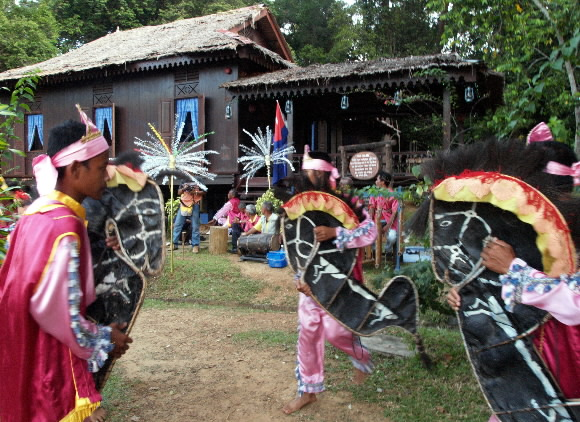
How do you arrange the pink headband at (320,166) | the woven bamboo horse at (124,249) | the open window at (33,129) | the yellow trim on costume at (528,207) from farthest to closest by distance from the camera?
the open window at (33,129) < the pink headband at (320,166) < the woven bamboo horse at (124,249) < the yellow trim on costume at (528,207)

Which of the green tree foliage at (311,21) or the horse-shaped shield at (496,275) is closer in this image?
the horse-shaped shield at (496,275)

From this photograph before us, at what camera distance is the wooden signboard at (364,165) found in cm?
988

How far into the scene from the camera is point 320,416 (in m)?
3.41

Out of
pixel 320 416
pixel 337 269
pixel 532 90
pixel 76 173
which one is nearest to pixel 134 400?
pixel 320 416

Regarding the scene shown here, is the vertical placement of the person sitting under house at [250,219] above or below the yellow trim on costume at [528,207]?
below

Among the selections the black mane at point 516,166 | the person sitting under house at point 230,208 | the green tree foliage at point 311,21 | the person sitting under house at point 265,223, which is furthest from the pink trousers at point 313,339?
the green tree foliage at point 311,21

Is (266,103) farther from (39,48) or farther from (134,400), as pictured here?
(39,48)

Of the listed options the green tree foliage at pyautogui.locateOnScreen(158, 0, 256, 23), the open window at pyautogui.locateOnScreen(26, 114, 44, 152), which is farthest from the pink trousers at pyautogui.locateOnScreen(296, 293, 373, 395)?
the green tree foliage at pyautogui.locateOnScreen(158, 0, 256, 23)

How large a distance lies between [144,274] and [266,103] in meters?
11.7

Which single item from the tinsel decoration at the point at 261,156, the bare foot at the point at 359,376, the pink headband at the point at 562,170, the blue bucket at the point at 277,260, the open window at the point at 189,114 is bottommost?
the bare foot at the point at 359,376

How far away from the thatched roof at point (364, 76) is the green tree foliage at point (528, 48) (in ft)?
2.22

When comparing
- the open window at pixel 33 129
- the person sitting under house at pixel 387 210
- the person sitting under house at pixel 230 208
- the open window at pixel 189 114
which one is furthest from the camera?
the open window at pixel 33 129

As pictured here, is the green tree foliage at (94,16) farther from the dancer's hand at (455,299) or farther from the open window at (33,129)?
the dancer's hand at (455,299)

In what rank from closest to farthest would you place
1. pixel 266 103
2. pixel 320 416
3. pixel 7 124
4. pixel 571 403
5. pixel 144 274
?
1. pixel 571 403
2. pixel 144 274
3. pixel 320 416
4. pixel 7 124
5. pixel 266 103
